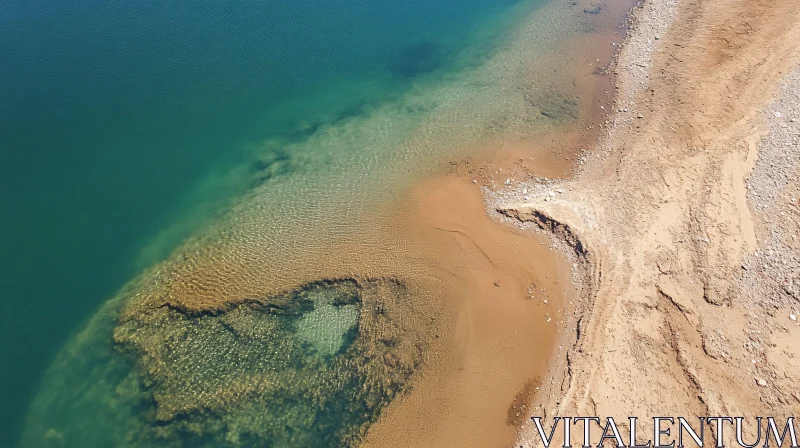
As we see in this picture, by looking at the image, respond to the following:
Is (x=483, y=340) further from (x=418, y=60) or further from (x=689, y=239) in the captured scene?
(x=418, y=60)

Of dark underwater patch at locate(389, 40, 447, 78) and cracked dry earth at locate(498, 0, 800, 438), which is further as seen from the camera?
dark underwater patch at locate(389, 40, 447, 78)

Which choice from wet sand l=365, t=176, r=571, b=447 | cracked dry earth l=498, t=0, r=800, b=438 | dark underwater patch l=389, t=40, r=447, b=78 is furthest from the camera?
dark underwater patch l=389, t=40, r=447, b=78

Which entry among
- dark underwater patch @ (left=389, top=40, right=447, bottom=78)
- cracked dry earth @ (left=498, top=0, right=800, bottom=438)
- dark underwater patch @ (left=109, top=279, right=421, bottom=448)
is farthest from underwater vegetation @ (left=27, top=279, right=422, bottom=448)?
dark underwater patch @ (left=389, top=40, right=447, bottom=78)

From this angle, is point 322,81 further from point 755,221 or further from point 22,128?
point 755,221

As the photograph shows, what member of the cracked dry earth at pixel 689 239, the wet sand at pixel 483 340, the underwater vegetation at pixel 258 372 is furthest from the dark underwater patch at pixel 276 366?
the cracked dry earth at pixel 689 239

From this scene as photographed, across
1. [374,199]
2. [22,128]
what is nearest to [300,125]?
[374,199]

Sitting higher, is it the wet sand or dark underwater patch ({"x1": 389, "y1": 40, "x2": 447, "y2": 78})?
dark underwater patch ({"x1": 389, "y1": 40, "x2": 447, "y2": 78})

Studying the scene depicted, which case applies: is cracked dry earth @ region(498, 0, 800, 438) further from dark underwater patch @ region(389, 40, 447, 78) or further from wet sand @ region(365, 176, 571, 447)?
dark underwater patch @ region(389, 40, 447, 78)

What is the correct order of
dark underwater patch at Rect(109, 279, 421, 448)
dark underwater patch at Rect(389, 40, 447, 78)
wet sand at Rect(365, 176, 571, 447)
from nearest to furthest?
wet sand at Rect(365, 176, 571, 447) → dark underwater patch at Rect(109, 279, 421, 448) → dark underwater patch at Rect(389, 40, 447, 78)
